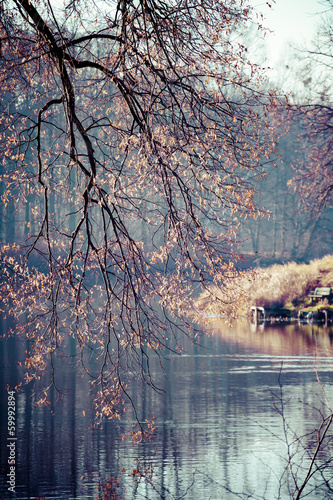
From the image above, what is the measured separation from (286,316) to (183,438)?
758 inches

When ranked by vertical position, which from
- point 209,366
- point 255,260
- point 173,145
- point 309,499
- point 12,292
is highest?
point 255,260

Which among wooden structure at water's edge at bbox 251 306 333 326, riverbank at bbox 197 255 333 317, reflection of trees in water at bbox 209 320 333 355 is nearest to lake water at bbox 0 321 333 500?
reflection of trees in water at bbox 209 320 333 355

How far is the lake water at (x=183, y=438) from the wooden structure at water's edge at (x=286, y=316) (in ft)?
33.3

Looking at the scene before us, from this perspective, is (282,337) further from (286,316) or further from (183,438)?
(183,438)

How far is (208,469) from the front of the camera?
9.29m

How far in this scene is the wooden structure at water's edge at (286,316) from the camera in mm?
28000

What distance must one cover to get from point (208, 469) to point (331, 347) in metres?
11.0

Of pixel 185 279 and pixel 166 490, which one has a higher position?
pixel 185 279

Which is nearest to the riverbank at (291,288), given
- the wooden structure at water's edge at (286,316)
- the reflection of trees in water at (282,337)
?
the wooden structure at water's edge at (286,316)

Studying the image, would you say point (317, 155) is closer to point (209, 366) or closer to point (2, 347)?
point (209, 366)

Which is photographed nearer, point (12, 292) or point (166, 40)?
point (166, 40)

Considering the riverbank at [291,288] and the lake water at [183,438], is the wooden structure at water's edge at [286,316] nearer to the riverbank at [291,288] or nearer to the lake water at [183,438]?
the riverbank at [291,288]

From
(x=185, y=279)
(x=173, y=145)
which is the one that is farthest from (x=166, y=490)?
(x=173, y=145)

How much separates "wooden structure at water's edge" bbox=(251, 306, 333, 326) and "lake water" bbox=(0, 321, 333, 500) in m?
10.2
